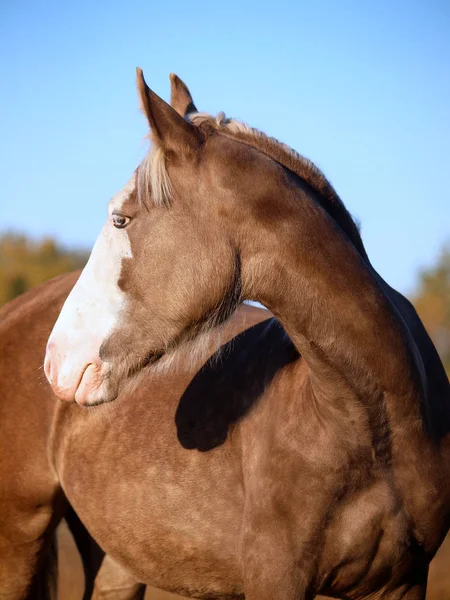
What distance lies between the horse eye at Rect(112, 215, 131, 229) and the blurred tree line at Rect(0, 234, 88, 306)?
621 inches

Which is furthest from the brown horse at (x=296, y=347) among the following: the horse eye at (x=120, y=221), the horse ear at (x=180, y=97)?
the horse ear at (x=180, y=97)

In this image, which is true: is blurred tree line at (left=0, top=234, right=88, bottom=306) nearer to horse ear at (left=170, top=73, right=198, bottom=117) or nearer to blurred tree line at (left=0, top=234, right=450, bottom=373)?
blurred tree line at (left=0, top=234, right=450, bottom=373)

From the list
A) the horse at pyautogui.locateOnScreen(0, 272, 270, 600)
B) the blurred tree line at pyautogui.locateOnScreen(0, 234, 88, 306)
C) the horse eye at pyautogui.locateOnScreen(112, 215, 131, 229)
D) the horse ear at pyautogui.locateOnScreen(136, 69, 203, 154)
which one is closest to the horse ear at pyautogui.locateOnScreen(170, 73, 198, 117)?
the horse ear at pyautogui.locateOnScreen(136, 69, 203, 154)

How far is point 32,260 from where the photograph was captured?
2119 cm

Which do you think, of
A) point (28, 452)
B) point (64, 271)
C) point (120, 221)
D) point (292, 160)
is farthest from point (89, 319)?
point (64, 271)

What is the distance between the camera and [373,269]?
3240mm

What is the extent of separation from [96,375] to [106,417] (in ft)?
4.08

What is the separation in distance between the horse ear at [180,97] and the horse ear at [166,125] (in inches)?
22.4

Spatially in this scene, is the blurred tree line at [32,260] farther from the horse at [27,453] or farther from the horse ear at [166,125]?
the horse ear at [166,125]

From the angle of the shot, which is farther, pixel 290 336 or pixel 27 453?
pixel 27 453

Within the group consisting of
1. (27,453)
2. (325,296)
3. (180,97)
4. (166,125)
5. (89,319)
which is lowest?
(27,453)

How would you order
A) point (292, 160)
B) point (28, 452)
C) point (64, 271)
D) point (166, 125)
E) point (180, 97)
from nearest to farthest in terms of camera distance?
point (166, 125), point (292, 160), point (180, 97), point (28, 452), point (64, 271)

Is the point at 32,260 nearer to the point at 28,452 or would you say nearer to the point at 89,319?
the point at 28,452

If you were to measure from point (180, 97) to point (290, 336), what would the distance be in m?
1.31
